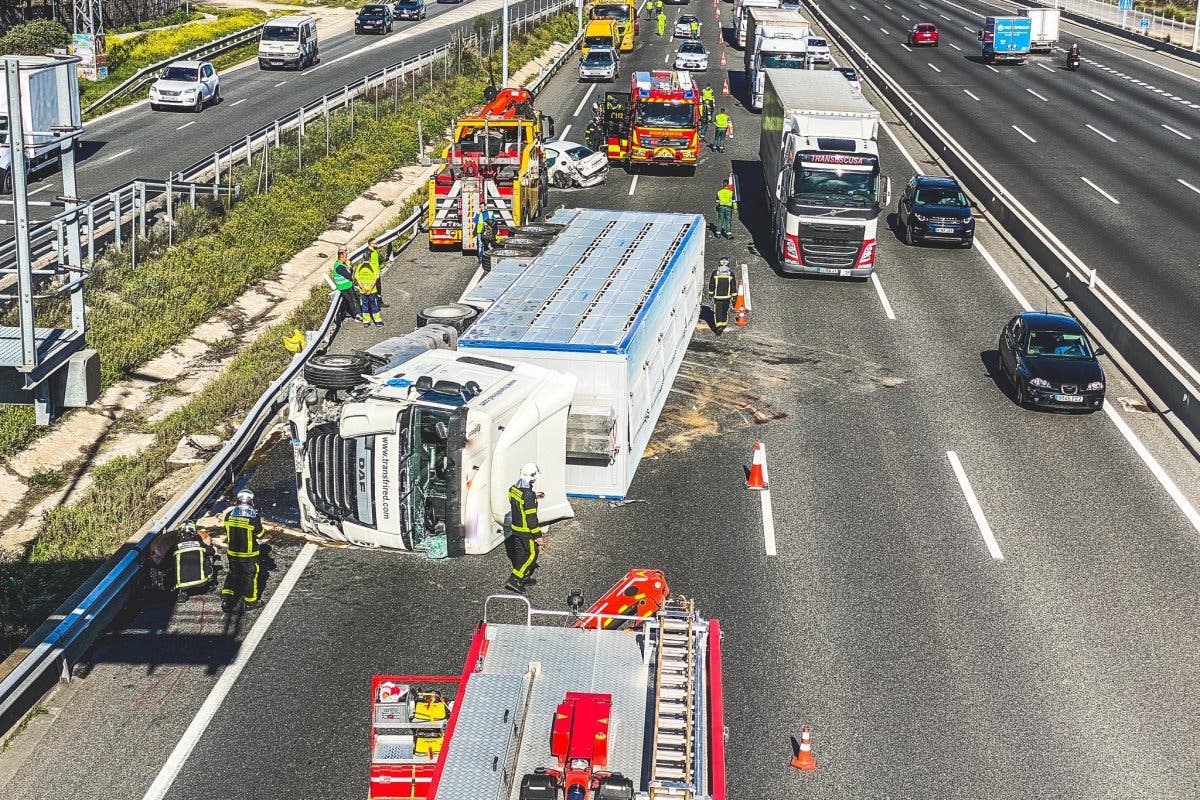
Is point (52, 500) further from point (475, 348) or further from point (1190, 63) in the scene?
point (1190, 63)

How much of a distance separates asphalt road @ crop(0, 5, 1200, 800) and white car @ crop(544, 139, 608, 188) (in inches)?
650

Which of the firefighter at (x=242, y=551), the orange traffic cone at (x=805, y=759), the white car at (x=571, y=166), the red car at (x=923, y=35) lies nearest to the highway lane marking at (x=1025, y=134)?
the white car at (x=571, y=166)

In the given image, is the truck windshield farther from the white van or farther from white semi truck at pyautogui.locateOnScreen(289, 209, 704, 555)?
the white van

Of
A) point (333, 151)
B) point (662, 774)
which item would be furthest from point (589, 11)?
point (662, 774)

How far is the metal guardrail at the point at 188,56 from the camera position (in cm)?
5297

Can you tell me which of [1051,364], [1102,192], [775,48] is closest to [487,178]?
[1051,364]

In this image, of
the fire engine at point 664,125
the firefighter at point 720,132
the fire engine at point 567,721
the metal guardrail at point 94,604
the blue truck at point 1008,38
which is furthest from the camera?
the blue truck at point 1008,38

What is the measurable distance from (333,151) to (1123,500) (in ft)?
100

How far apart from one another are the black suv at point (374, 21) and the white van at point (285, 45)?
12715 mm

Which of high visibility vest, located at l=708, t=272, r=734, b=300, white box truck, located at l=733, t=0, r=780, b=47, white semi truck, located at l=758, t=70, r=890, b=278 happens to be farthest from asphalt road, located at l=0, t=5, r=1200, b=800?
white box truck, located at l=733, t=0, r=780, b=47

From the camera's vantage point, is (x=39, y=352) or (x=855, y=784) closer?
(x=39, y=352)

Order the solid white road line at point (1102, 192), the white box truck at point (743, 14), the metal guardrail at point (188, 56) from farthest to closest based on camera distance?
the white box truck at point (743, 14) → the metal guardrail at point (188, 56) → the solid white road line at point (1102, 192)

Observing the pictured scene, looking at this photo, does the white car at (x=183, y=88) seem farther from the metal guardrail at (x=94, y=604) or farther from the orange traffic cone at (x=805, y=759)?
the orange traffic cone at (x=805, y=759)

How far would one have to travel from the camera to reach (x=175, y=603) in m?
17.3
